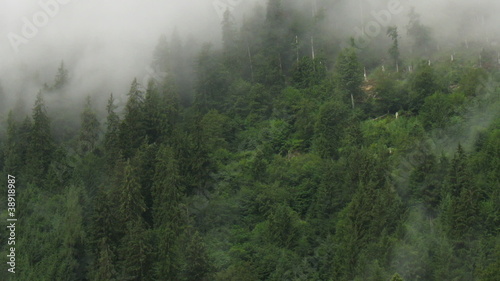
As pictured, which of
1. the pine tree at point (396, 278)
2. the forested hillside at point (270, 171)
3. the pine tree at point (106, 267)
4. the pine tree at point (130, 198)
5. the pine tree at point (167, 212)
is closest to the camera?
the pine tree at point (396, 278)

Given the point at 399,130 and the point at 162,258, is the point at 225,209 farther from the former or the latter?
the point at 399,130

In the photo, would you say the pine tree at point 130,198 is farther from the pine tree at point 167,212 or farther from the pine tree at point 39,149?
the pine tree at point 39,149

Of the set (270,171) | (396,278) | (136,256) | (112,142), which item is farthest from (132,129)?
(396,278)

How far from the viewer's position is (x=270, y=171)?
6025cm

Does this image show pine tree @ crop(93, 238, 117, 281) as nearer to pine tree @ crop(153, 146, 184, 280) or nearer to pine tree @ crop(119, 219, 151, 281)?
pine tree @ crop(119, 219, 151, 281)

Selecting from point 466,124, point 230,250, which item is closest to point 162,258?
point 230,250

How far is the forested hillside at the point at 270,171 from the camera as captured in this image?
1909 inches

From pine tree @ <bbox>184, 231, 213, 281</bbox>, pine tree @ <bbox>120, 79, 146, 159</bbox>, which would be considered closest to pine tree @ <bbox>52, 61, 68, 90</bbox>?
pine tree @ <bbox>120, 79, 146, 159</bbox>

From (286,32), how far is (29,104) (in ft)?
117

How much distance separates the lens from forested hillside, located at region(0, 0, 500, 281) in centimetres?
4850

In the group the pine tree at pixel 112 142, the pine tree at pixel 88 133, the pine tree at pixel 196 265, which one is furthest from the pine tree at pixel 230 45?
the pine tree at pixel 196 265

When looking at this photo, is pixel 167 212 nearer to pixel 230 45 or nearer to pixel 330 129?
pixel 330 129

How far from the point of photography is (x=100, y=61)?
93.1 metres

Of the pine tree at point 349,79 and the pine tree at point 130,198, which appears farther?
the pine tree at point 349,79
